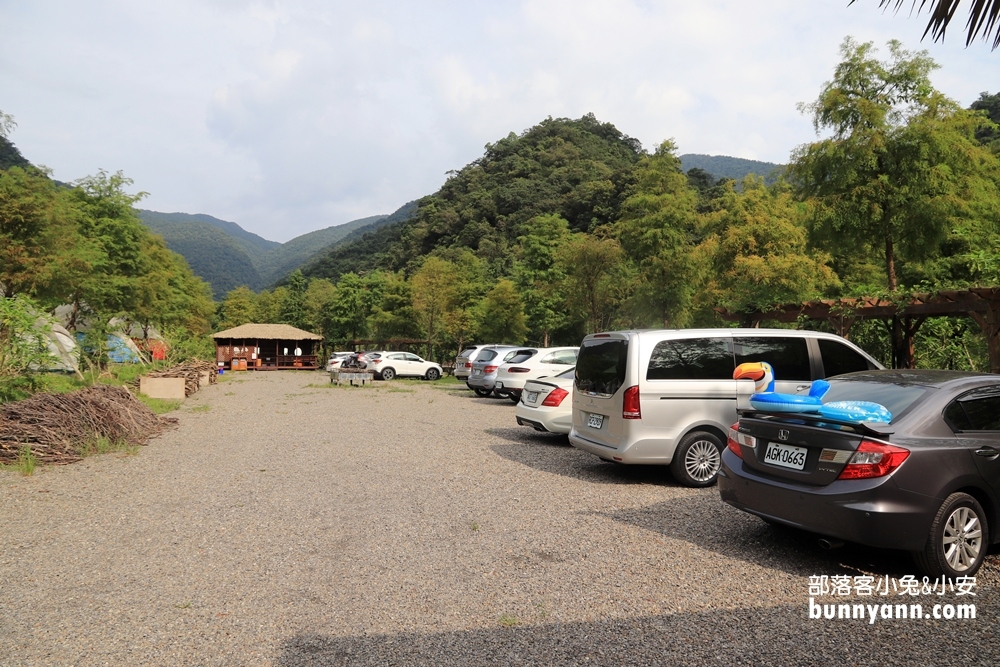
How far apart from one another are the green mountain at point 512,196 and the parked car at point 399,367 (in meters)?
29.6

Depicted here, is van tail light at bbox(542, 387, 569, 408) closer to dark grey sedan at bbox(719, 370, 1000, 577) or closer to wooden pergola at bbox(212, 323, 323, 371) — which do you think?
dark grey sedan at bbox(719, 370, 1000, 577)

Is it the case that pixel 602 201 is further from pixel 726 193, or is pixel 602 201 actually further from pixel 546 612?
pixel 546 612

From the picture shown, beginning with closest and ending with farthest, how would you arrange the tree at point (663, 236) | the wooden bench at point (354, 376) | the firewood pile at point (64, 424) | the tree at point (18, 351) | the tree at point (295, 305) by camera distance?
1. the firewood pile at point (64, 424)
2. the tree at point (18, 351)
3. the tree at point (663, 236)
4. the wooden bench at point (354, 376)
5. the tree at point (295, 305)

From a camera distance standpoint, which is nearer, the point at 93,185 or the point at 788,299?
the point at 788,299

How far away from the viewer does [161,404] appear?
689 inches

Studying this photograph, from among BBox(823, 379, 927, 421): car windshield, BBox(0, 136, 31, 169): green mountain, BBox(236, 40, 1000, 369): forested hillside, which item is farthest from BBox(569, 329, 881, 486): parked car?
BBox(0, 136, 31, 169): green mountain

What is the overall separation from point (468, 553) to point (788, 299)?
54.6 feet

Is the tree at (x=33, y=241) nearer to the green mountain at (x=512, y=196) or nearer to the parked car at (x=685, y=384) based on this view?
the parked car at (x=685, y=384)

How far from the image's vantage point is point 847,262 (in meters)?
25.3

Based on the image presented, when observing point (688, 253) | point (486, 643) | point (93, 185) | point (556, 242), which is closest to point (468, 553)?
point (486, 643)

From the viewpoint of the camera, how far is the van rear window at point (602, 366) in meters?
7.47

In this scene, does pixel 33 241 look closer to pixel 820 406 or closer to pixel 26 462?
pixel 26 462

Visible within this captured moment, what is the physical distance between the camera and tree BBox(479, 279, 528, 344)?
3609 centimetres

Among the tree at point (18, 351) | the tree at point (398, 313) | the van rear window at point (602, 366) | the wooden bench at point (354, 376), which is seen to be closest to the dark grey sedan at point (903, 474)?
the van rear window at point (602, 366)
